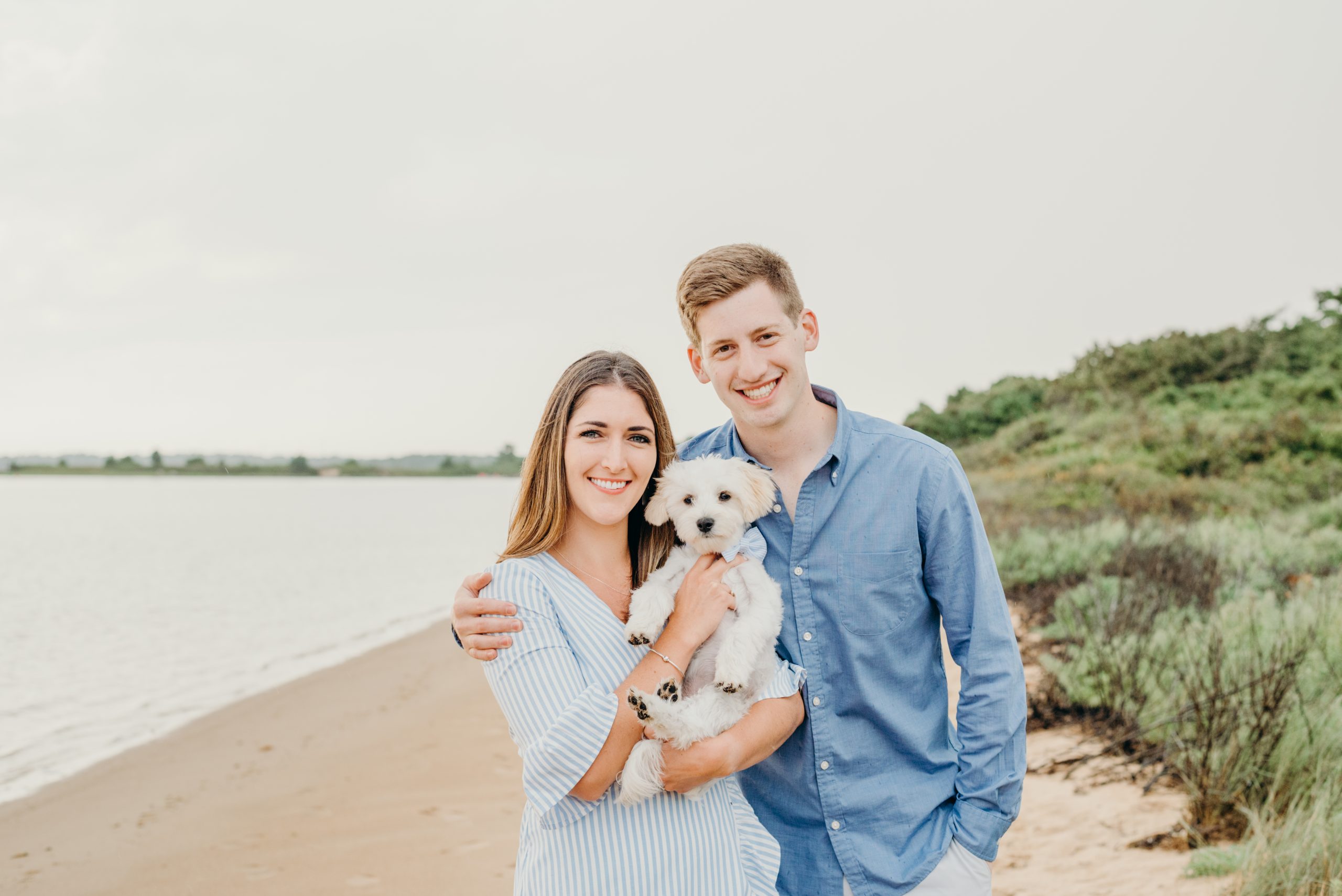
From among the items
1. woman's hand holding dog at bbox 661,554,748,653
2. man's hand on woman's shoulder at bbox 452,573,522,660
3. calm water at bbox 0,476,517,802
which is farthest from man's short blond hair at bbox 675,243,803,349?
calm water at bbox 0,476,517,802

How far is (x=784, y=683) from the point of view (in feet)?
7.65

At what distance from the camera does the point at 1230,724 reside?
14.1ft

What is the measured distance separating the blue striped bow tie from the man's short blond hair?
0.70m

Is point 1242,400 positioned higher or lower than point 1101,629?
higher

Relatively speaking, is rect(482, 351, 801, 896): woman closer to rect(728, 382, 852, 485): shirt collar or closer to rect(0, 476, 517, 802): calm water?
rect(728, 382, 852, 485): shirt collar

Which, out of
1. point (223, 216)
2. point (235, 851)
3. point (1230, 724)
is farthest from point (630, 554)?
Result: point (223, 216)

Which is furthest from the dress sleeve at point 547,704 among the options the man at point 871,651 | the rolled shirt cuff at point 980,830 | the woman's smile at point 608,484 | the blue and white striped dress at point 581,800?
the rolled shirt cuff at point 980,830

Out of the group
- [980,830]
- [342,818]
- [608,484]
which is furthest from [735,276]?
[342,818]

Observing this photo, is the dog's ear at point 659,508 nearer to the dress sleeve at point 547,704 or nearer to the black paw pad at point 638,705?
the dress sleeve at point 547,704

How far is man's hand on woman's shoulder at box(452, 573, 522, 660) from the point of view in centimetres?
206

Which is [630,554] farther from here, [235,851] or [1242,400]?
[1242,400]

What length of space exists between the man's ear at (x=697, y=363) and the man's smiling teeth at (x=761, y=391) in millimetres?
212

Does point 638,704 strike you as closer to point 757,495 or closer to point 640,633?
point 640,633

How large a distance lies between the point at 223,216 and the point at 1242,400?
97.2 ft
